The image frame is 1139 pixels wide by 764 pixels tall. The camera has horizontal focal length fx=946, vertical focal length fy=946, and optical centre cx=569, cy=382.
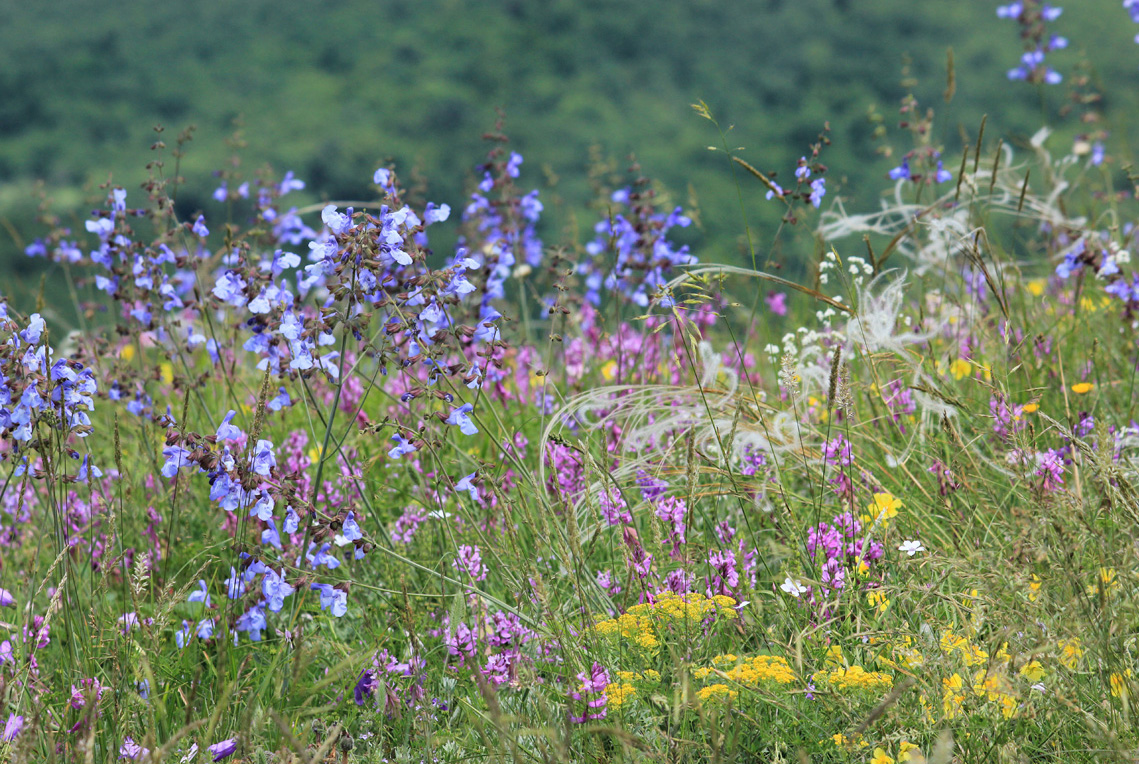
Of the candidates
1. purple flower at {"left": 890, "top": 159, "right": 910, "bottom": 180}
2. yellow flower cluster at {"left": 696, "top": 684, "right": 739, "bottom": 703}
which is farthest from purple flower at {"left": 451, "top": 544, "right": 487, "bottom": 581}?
purple flower at {"left": 890, "top": 159, "right": 910, "bottom": 180}

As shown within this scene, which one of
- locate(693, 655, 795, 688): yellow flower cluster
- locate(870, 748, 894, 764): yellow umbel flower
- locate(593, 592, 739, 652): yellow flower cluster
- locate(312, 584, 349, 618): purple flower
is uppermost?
locate(312, 584, 349, 618): purple flower

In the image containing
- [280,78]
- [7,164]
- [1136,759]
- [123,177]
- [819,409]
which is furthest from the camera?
[280,78]

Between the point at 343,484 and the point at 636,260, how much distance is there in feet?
4.66

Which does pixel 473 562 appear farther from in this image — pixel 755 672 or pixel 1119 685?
pixel 1119 685

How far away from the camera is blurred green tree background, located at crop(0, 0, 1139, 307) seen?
23797mm

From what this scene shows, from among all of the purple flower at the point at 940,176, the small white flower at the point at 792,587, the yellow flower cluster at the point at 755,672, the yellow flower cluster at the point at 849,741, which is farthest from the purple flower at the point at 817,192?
the yellow flower cluster at the point at 849,741

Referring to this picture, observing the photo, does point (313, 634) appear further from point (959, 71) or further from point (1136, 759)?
point (959, 71)

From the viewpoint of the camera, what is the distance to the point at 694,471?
1791mm

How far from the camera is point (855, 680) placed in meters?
1.60

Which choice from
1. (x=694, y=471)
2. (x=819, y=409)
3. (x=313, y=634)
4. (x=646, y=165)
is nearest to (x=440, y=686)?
(x=313, y=634)

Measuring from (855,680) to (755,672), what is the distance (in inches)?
6.7

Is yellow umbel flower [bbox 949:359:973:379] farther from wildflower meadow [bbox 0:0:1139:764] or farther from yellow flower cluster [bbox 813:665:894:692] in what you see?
yellow flower cluster [bbox 813:665:894:692]

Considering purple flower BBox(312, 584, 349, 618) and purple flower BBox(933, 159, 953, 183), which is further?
purple flower BBox(933, 159, 953, 183)

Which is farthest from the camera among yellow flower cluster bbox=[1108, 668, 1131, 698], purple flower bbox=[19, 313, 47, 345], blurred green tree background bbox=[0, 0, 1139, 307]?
blurred green tree background bbox=[0, 0, 1139, 307]
